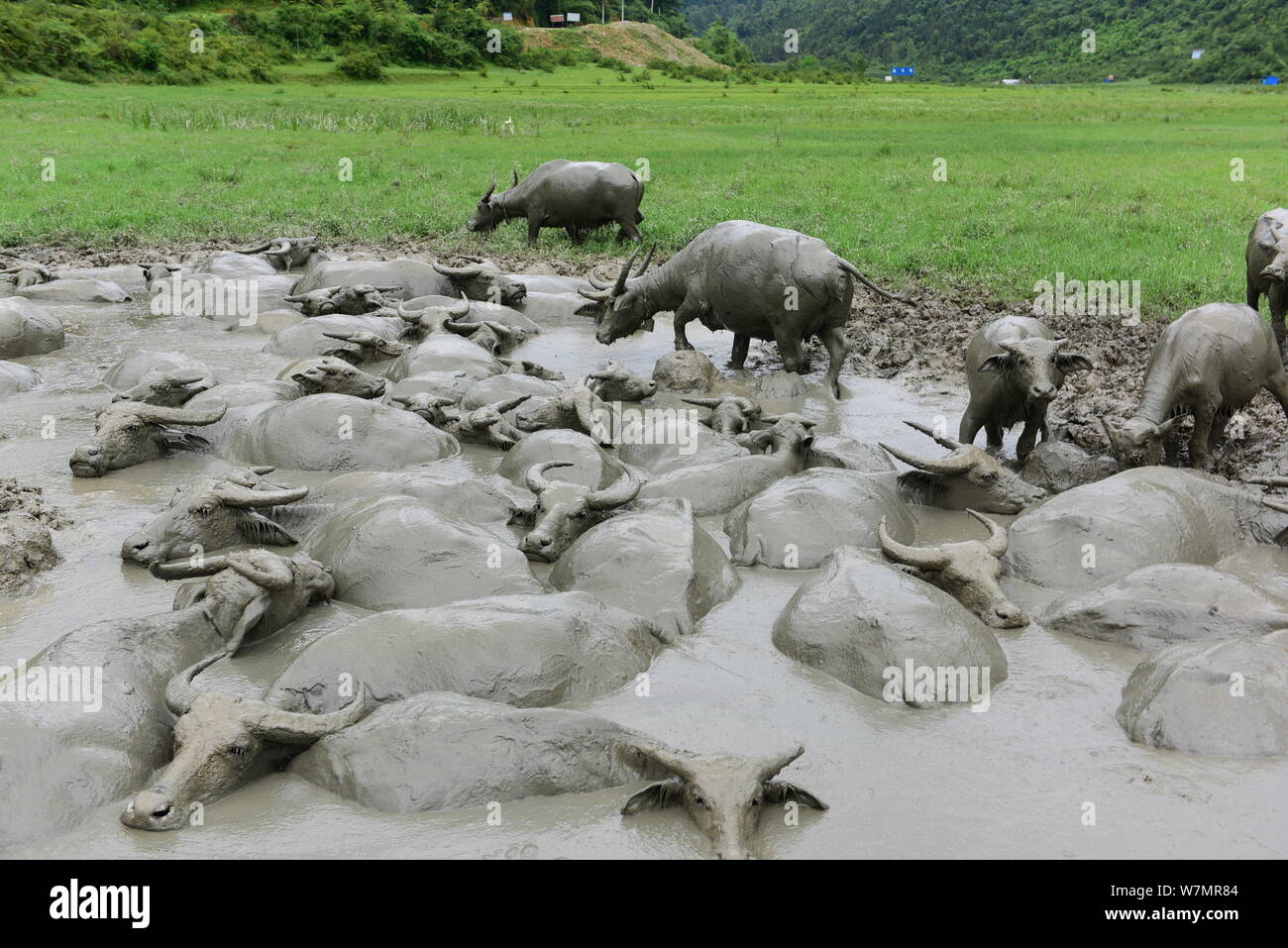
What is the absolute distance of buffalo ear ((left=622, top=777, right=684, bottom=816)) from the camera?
3982 mm

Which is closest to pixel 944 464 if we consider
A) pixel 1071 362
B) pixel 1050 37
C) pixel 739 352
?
pixel 1071 362

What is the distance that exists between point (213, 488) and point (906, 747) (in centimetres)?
413

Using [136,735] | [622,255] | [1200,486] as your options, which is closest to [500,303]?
[622,255]

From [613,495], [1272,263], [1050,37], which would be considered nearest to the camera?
[613,495]

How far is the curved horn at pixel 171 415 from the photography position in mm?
7828

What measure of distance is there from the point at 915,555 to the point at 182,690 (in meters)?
3.57

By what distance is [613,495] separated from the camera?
260 inches

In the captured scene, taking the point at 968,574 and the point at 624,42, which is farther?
the point at 624,42

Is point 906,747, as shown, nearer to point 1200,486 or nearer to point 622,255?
point 1200,486

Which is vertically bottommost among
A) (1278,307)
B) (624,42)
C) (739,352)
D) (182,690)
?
(182,690)

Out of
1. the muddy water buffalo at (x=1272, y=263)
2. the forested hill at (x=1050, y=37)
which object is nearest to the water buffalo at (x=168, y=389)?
the muddy water buffalo at (x=1272, y=263)

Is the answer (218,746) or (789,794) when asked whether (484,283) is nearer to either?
(218,746)

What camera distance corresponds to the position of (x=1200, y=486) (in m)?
6.63

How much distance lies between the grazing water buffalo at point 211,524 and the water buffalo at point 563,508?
136 centimetres
